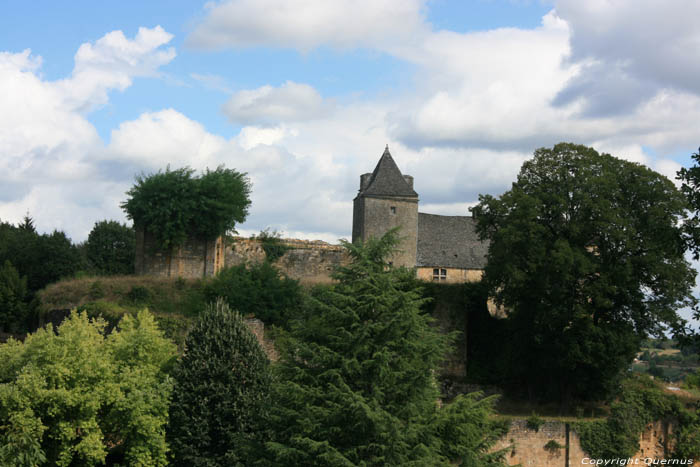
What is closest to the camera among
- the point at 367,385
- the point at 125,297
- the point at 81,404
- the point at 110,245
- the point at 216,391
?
the point at 367,385

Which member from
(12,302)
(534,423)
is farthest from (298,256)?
(534,423)

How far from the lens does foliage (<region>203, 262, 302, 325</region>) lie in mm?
30453

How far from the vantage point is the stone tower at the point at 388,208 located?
4206 cm

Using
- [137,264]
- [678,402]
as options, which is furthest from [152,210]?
[678,402]

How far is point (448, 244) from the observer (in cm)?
4278

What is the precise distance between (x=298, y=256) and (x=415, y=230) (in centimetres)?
811

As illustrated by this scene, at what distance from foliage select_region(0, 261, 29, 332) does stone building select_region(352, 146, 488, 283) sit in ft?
57.1

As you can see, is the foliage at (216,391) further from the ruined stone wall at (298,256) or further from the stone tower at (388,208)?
the stone tower at (388,208)

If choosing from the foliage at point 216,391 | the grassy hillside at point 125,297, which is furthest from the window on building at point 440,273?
the foliage at point 216,391

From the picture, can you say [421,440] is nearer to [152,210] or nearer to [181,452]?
[181,452]

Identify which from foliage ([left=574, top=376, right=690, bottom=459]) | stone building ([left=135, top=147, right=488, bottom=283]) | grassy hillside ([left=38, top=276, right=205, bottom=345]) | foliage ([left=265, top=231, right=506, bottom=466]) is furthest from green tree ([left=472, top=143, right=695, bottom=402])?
grassy hillside ([left=38, top=276, right=205, bottom=345])

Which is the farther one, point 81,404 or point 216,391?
point 81,404

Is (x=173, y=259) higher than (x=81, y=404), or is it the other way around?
(x=173, y=259)

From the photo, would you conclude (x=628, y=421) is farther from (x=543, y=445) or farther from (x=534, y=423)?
(x=534, y=423)
